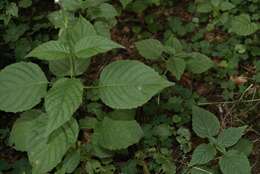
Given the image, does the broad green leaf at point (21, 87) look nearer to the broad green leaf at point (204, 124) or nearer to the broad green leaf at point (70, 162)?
the broad green leaf at point (70, 162)

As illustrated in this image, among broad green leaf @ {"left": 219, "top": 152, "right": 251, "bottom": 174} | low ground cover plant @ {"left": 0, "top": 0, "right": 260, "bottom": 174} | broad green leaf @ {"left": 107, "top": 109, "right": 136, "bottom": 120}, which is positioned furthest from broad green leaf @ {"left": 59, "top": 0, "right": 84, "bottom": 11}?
broad green leaf @ {"left": 219, "top": 152, "right": 251, "bottom": 174}

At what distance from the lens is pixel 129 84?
6.90ft

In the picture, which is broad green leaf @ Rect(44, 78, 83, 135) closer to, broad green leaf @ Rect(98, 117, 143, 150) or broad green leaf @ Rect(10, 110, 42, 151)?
broad green leaf @ Rect(10, 110, 42, 151)

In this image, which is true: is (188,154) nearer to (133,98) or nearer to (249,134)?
(249,134)

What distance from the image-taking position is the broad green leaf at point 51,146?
214 cm

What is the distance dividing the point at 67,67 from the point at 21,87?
30cm

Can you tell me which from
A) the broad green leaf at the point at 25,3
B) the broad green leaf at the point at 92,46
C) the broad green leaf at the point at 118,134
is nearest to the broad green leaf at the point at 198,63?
the broad green leaf at the point at 118,134

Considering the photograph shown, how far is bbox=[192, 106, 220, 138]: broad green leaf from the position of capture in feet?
8.43

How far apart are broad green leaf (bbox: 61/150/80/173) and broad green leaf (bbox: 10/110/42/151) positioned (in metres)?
0.24

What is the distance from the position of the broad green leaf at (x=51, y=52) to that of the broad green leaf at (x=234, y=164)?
3.46 ft

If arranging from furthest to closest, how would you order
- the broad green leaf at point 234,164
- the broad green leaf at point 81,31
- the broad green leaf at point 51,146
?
the broad green leaf at point 234,164 < the broad green leaf at point 81,31 < the broad green leaf at point 51,146

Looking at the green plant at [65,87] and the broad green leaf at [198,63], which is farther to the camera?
the broad green leaf at [198,63]

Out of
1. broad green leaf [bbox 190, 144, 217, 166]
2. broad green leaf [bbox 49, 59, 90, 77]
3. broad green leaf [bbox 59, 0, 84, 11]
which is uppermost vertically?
broad green leaf [bbox 59, 0, 84, 11]

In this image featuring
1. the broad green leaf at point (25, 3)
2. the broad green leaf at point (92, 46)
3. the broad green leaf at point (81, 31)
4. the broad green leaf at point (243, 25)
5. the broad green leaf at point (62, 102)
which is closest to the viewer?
the broad green leaf at point (62, 102)
